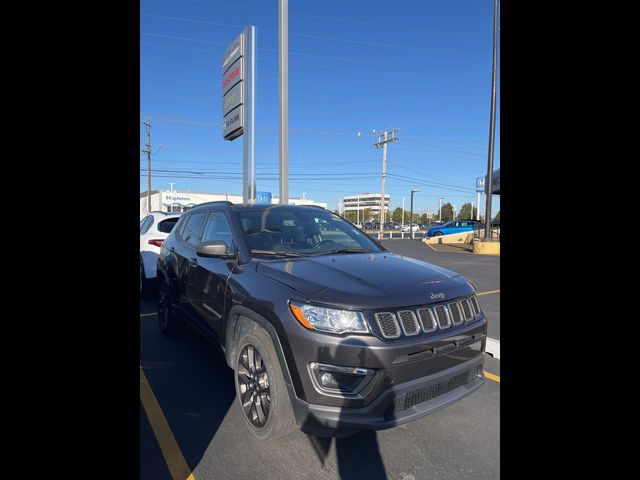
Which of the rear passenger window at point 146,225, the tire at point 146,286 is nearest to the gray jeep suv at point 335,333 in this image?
the tire at point 146,286

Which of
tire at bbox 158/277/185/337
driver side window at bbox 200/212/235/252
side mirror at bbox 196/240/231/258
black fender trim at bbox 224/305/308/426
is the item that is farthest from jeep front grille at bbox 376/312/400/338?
tire at bbox 158/277/185/337

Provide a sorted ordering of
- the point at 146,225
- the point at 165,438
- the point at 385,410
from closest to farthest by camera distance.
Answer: the point at 385,410 < the point at 165,438 < the point at 146,225

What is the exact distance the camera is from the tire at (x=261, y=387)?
99.3 inches

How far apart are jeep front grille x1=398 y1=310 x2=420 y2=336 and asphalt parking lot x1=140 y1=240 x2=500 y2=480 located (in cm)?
86

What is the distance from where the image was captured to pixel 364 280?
2672 millimetres

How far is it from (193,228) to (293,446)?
283 cm

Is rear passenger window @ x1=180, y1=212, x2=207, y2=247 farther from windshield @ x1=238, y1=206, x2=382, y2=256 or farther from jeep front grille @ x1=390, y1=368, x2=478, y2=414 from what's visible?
jeep front grille @ x1=390, y1=368, x2=478, y2=414

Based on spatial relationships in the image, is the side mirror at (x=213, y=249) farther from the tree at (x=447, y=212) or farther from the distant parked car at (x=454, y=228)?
the tree at (x=447, y=212)

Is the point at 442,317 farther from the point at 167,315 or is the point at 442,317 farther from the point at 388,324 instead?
the point at 167,315

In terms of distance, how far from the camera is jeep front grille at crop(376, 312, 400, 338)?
2330mm

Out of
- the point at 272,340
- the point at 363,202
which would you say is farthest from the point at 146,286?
the point at 363,202

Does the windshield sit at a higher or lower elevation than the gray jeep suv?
higher
